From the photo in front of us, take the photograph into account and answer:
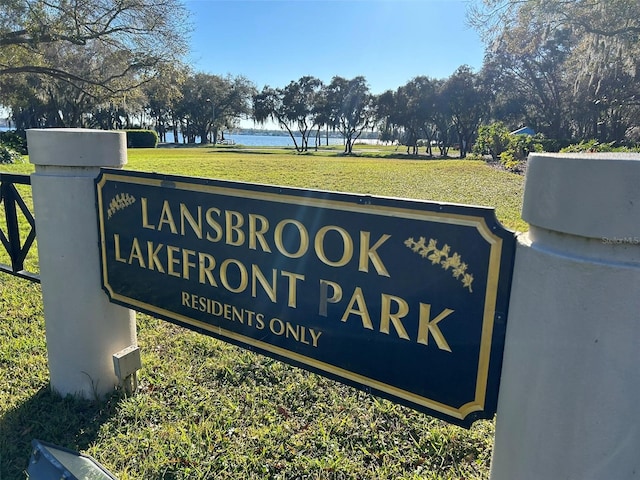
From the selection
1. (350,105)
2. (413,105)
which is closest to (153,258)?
(413,105)

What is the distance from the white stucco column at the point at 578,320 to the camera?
1.08 meters

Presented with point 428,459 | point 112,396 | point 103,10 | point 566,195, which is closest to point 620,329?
point 566,195

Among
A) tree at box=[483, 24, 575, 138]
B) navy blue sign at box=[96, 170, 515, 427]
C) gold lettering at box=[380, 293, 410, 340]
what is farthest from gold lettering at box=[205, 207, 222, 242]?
tree at box=[483, 24, 575, 138]

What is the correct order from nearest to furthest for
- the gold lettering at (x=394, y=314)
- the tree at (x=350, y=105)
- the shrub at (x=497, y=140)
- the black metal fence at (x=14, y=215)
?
the gold lettering at (x=394, y=314) < the black metal fence at (x=14, y=215) < the shrub at (x=497, y=140) < the tree at (x=350, y=105)

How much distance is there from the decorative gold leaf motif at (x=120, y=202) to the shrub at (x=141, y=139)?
45.1 meters

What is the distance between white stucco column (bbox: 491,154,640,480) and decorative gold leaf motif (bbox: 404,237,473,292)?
18 centimetres

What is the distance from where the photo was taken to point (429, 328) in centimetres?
158

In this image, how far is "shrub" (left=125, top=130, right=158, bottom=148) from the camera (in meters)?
44.8

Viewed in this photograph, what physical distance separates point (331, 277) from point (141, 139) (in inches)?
1888

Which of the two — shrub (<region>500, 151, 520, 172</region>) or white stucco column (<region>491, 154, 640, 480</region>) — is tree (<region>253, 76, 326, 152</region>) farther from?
white stucco column (<region>491, 154, 640, 480</region>)

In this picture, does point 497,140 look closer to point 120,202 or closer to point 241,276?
point 120,202

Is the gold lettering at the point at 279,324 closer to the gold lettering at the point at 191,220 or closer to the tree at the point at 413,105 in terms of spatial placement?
the gold lettering at the point at 191,220

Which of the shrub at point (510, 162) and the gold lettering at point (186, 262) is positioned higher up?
the gold lettering at point (186, 262)

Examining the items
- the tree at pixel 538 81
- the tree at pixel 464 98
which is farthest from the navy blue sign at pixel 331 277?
the tree at pixel 464 98
